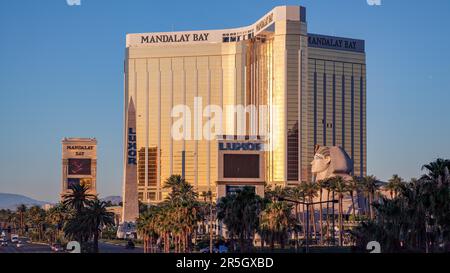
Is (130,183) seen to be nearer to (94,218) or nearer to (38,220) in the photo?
(38,220)

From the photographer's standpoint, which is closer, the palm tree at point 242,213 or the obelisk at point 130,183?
the palm tree at point 242,213

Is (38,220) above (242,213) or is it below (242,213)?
below

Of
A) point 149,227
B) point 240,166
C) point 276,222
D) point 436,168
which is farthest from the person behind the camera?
point 240,166

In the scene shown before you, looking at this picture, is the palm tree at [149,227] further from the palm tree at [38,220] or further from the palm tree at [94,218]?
the palm tree at [38,220]

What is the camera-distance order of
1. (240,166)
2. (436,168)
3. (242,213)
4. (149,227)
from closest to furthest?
(436,168)
(242,213)
(149,227)
(240,166)

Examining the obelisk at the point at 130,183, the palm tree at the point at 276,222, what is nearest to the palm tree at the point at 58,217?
the obelisk at the point at 130,183

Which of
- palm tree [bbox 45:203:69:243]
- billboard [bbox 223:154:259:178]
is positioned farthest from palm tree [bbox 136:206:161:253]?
billboard [bbox 223:154:259:178]

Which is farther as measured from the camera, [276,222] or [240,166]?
[240,166]

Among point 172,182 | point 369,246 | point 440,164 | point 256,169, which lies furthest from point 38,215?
point 369,246

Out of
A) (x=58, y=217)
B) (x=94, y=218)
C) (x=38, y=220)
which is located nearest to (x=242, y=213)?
(x=94, y=218)

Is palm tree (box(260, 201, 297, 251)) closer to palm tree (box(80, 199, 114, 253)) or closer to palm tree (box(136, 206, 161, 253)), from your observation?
palm tree (box(136, 206, 161, 253))
